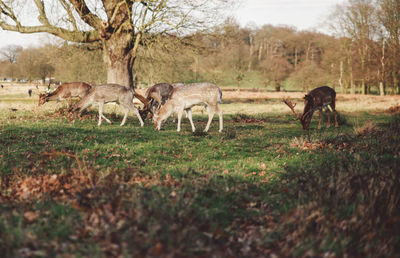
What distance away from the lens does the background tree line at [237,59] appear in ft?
66.2

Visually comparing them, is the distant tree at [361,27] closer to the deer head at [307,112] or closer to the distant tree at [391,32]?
the distant tree at [391,32]

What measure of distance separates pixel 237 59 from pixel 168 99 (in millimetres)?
57683

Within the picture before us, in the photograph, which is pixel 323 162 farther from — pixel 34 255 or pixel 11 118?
pixel 11 118

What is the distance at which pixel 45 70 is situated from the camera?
184ft

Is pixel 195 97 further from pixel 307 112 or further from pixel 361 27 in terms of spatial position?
pixel 361 27

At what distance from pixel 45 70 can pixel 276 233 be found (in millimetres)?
61062

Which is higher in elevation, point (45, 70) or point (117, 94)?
point (45, 70)

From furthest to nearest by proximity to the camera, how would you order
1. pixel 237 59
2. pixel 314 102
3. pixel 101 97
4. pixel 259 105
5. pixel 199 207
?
pixel 237 59 < pixel 259 105 < pixel 314 102 < pixel 101 97 < pixel 199 207

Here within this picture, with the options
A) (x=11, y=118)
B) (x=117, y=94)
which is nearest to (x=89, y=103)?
(x=117, y=94)

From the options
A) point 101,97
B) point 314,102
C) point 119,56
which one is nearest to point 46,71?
point 119,56

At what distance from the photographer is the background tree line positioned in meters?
20.2

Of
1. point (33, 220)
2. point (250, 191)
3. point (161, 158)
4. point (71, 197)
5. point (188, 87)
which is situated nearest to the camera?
point (33, 220)

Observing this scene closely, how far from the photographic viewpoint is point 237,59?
66.9m

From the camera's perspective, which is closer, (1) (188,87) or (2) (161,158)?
(2) (161,158)
